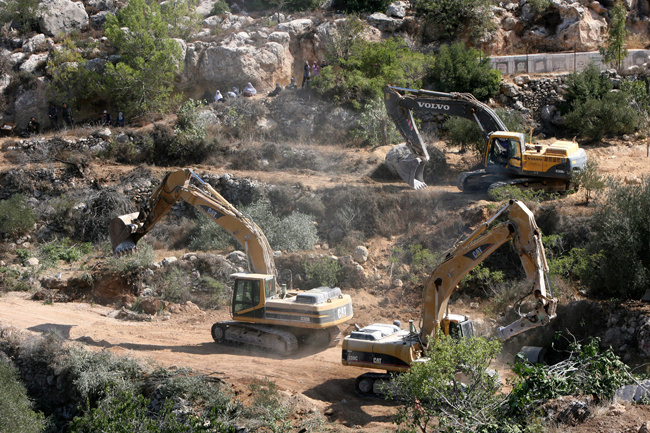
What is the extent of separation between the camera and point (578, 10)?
112 ft

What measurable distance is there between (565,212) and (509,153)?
268 centimetres

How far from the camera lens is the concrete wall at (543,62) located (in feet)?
104

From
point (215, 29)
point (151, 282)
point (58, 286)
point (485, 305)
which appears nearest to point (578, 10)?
point (215, 29)

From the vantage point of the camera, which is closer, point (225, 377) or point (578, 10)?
point (225, 377)

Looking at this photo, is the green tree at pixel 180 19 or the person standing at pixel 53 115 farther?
the green tree at pixel 180 19

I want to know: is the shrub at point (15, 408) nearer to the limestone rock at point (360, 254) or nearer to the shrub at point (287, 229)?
the shrub at point (287, 229)

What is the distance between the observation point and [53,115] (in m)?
32.5

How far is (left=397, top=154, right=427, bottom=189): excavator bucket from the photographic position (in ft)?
73.2

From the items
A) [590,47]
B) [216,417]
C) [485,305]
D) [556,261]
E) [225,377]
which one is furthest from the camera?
[590,47]

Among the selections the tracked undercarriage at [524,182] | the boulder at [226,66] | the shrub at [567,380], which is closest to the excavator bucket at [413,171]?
Result: the tracked undercarriage at [524,182]

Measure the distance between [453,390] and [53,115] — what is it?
95.7 feet

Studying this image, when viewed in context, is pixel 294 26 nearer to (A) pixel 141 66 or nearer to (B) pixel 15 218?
(A) pixel 141 66

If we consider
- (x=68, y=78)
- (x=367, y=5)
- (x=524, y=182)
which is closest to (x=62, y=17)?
(x=68, y=78)

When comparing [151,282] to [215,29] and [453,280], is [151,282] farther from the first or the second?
[215,29]
